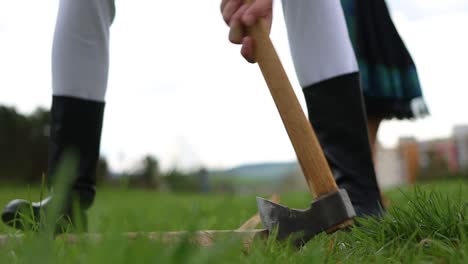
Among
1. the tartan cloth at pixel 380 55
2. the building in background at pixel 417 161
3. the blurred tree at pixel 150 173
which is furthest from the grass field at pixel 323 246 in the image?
the building in background at pixel 417 161

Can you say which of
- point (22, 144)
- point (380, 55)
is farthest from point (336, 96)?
point (22, 144)

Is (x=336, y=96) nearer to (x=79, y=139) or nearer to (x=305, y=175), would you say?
(x=305, y=175)

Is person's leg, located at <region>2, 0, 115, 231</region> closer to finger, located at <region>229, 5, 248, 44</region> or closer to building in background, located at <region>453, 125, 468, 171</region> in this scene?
finger, located at <region>229, 5, 248, 44</region>

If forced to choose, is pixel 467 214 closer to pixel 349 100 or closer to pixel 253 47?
Result: pixel 349 100

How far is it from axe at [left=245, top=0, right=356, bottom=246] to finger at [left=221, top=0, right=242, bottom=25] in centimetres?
10

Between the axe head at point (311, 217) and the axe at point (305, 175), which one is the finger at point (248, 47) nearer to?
the axe at point (305, 175)

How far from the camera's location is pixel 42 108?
12.2 meters

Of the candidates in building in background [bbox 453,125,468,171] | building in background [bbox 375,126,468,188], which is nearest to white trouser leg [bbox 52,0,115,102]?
building in background [bbox 375,126,468,188]

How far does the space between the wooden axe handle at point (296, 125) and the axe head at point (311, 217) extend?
43mm

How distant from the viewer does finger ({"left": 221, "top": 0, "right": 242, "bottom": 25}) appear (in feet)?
5.34

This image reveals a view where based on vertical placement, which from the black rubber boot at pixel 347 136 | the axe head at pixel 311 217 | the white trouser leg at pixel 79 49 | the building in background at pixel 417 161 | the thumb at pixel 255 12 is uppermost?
the thumb at pixel 255 12

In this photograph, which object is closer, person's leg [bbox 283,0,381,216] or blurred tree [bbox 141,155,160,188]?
person's leg [bbox 283,0,381,216]

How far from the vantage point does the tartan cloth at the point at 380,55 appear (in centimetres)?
248

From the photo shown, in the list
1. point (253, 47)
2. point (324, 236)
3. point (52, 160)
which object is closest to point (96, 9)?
point (52, 160)
